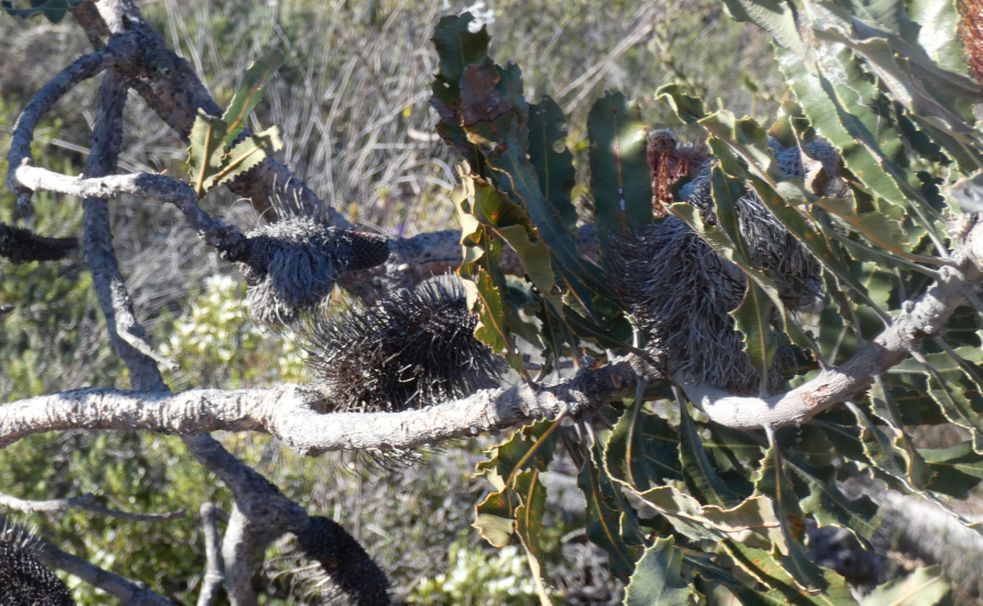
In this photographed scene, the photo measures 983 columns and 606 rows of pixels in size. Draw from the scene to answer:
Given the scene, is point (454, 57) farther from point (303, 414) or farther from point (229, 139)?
point (303, 414)

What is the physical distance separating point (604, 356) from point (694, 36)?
4458 millimetres

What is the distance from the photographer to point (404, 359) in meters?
1.30

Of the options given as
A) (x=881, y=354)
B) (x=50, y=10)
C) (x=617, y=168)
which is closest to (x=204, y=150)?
(x=50, y=10)

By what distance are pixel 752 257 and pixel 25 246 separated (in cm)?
119

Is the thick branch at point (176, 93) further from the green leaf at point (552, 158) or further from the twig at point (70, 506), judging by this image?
the twig at point (70, 506)

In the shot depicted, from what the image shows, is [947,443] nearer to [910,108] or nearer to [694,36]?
[694,36]

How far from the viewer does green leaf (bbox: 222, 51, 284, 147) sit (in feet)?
4.49

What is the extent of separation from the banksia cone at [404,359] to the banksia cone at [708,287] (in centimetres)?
28

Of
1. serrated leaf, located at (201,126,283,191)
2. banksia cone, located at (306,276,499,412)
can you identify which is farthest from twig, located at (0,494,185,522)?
serrated leaf, located at (201,126,283,191)

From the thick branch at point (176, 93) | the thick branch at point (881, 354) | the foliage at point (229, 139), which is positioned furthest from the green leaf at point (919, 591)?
the thick branch at point (176, 93)

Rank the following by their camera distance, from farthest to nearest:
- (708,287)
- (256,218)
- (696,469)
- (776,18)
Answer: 1. (256,218)
2. (696,469)
3. (708,287)
4. (776,18)

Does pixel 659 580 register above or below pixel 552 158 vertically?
below

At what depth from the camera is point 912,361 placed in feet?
4.32

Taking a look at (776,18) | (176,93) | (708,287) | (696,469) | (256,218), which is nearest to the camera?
(776,18)
